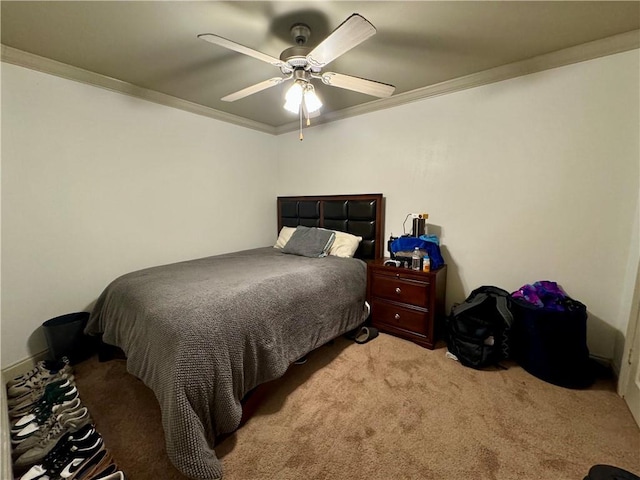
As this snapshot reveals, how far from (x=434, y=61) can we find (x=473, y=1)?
60 centimetres

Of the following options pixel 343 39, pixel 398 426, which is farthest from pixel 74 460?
pixel 343 39

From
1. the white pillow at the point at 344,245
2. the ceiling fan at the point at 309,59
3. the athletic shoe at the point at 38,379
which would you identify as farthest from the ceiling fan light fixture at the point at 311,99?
the athletic shoe at the point at 38,379

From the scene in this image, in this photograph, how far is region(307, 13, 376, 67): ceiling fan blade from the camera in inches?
45.6

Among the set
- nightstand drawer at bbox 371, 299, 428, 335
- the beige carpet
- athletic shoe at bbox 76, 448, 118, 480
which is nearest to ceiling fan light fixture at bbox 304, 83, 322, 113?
nightstand drawer at bbox 371, 299, 428, 335

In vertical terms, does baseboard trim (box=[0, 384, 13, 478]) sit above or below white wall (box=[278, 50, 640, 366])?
below

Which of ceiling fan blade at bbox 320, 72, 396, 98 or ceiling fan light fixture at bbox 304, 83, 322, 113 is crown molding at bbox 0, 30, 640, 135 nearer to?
ceiling fan blade at bbox 320, 72, 396, 98

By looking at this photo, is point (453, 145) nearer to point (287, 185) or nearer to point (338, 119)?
point (338, 119)

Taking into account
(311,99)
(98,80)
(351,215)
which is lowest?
(351,215)

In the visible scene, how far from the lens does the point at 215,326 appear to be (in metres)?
1.33

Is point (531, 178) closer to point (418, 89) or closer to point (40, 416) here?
point (418, 89)

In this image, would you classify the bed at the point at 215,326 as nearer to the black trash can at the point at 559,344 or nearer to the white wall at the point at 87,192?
the white wall at the point at 87,192

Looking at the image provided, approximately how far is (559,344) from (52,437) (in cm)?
301

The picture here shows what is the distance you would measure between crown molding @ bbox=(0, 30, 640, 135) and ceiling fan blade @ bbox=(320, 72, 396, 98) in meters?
0.92

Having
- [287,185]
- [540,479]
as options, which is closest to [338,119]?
[287,185]
